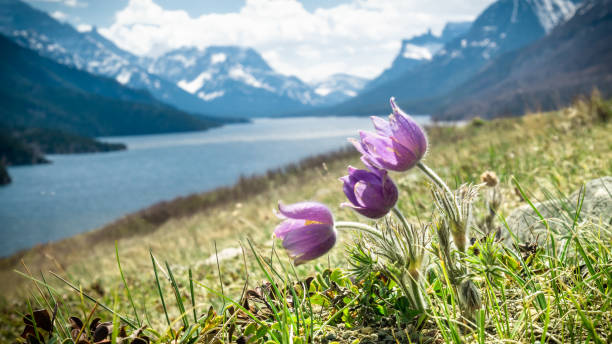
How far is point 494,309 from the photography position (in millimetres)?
1081

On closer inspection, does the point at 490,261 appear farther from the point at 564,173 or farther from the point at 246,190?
the point at 246,190

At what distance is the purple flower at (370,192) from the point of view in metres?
0.99

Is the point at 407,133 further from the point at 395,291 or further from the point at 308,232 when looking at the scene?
the point at 395,291

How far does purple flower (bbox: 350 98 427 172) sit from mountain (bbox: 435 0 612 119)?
94.1 meters

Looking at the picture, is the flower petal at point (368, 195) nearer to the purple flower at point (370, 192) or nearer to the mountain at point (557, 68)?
the purple flower at point (370, 192)

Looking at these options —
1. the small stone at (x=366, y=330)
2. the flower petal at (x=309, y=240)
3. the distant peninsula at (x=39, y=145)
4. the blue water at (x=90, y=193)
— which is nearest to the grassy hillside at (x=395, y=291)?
the small stone at (x=366, y=330)

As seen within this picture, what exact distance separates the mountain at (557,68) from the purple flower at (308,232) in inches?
3710

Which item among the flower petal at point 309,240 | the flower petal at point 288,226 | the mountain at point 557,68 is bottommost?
the flower petal at point 309,240

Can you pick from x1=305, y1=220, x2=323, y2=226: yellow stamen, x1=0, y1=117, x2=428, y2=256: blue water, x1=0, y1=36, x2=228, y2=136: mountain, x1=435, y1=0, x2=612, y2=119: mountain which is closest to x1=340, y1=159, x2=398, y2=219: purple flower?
x1=305, y1=220, x2=323, y2=226: yellow stamen

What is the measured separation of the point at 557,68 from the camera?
116 meters

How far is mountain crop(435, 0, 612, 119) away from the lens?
92688mm

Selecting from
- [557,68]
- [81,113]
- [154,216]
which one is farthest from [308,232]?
[81,113]

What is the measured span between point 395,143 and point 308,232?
38 cm

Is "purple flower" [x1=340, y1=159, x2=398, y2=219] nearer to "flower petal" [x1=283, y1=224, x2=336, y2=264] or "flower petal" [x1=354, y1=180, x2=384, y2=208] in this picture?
"flower petal" [x1=354, y1=180, x2=384, y2=208]
